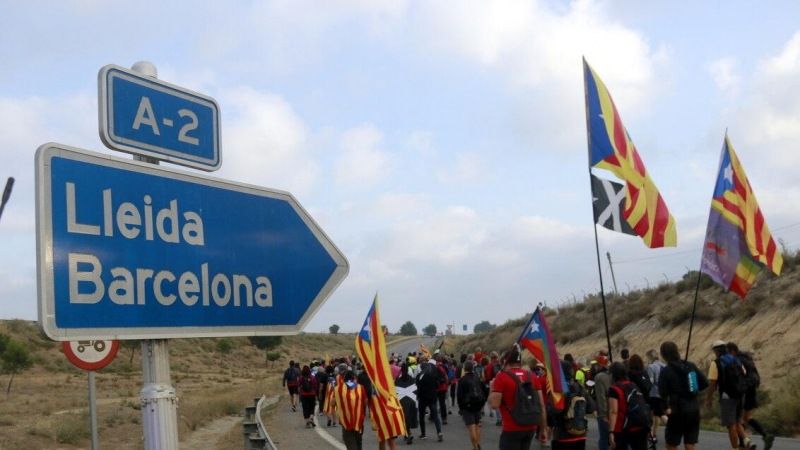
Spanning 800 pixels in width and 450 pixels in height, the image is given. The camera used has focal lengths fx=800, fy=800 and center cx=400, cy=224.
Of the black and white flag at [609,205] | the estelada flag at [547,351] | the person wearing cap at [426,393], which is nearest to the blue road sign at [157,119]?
the estelada flag at [547,351]

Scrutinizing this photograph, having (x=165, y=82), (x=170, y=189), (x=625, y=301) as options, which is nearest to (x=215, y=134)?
(x=165, y=82)

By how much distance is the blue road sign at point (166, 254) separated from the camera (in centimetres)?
236

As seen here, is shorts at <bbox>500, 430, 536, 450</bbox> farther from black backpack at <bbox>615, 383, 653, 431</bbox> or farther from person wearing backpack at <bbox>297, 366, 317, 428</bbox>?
person wearing backpack at <bbox>297, 366, 317, 428</bbox>

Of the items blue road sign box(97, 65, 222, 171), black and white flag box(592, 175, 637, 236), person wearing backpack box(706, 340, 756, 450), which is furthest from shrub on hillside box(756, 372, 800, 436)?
blue road sign box(97, 65, 222, 171)

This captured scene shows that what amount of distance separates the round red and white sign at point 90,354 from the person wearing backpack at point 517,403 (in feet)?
13.1

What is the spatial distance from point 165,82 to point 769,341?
23.5 meters

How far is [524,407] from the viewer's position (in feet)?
28.5

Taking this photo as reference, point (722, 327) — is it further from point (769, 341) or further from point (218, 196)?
point (218, 196)

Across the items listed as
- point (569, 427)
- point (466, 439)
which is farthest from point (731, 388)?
point (466, 439)

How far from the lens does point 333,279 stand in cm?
321

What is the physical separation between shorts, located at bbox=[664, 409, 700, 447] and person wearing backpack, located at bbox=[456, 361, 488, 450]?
4957mm

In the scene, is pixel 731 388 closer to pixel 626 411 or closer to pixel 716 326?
pixel 626 411

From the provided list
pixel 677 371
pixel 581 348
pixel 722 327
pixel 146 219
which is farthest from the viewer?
pixel 581 348

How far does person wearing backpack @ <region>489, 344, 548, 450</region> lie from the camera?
8695mm
